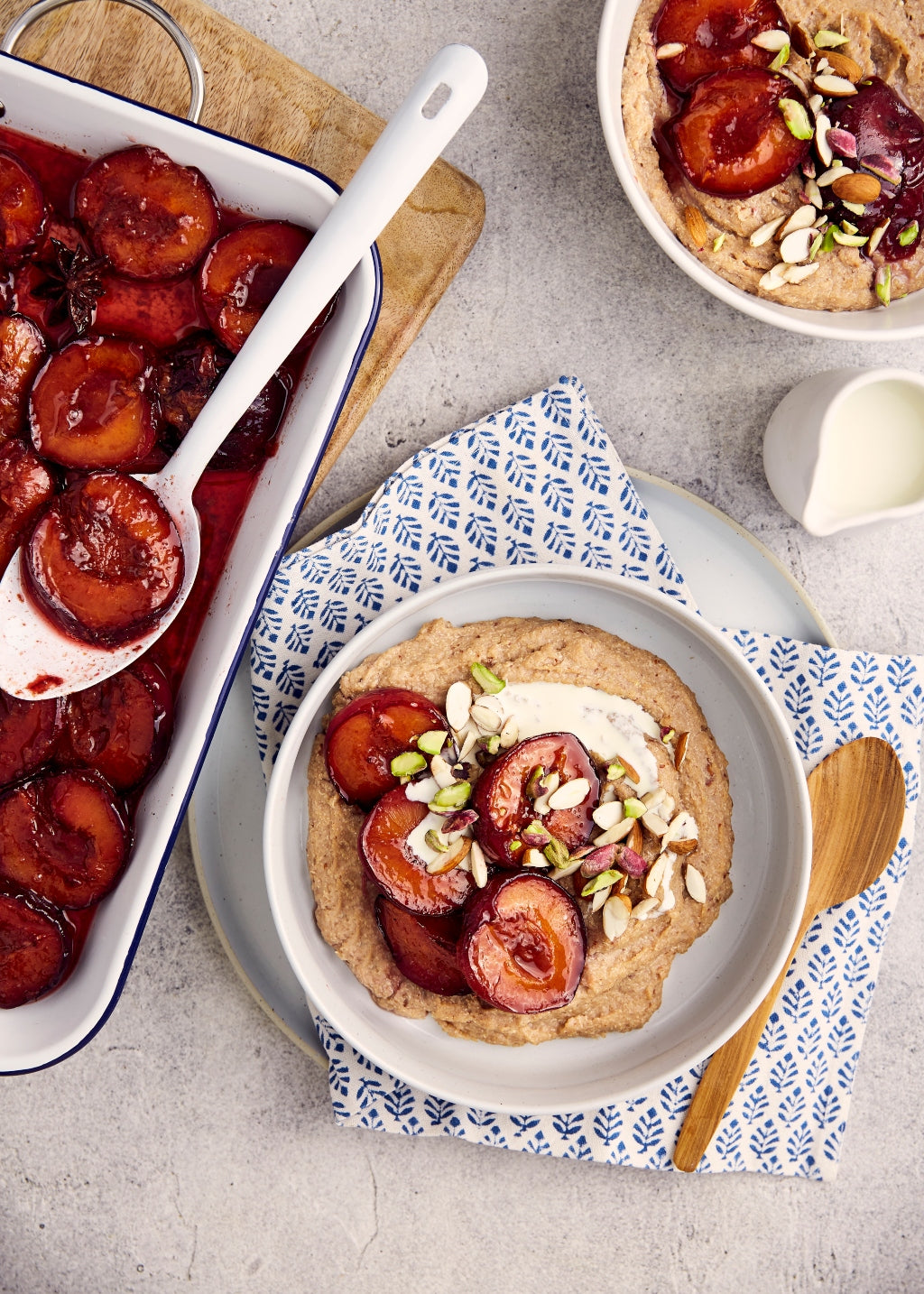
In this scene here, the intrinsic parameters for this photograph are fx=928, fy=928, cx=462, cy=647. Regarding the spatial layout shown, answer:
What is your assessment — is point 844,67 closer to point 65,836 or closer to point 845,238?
point 845,238

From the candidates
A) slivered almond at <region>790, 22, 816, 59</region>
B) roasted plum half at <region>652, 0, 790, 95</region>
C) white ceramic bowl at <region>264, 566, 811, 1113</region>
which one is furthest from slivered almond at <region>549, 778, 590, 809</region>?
slivered almond at <region>790, 22, 816, 59</region>

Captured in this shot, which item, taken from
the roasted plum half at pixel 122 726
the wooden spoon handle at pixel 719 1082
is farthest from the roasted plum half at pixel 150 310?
the wooden spoon handle at pixel 719 1082

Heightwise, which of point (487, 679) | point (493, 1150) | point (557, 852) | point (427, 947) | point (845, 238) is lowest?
point (493, 1150)

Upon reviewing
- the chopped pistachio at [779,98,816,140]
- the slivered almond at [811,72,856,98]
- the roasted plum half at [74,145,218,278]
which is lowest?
the roasted plum half at [74,145,218,278]

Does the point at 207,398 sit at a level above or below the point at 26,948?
above

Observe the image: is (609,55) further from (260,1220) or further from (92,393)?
(260,1220)

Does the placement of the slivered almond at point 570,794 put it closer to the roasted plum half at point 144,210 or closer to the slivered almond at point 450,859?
the slivered almond at point 450,859

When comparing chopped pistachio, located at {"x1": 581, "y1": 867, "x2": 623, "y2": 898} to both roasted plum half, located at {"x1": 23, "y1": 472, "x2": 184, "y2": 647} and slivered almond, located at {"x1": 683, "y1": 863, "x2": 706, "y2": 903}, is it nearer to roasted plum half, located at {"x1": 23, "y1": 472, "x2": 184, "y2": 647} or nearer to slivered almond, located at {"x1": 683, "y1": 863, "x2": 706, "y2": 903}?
slivered almond, located at {"x1": 683, "y1": 863, "x2": 706, "y2": 903}

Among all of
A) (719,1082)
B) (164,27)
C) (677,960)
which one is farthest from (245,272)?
(719,1082)
